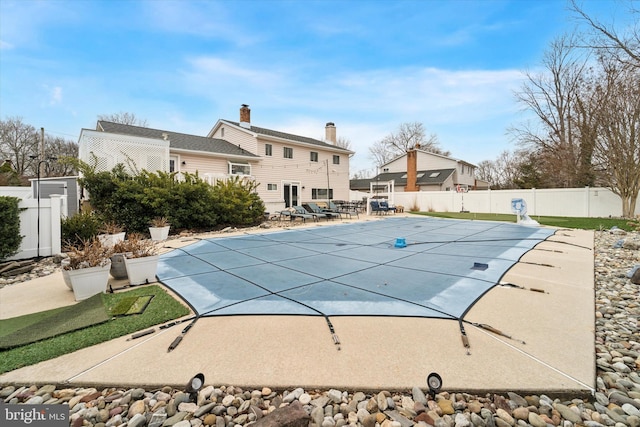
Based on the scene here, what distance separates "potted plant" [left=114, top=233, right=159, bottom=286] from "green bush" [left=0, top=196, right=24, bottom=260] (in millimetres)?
2623

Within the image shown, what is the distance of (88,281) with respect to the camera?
3.51m

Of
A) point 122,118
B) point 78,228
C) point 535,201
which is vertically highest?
point 122,118

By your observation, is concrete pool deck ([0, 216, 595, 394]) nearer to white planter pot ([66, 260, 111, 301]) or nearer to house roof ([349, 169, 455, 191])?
white planter pot ([66, 260, 111, 301])

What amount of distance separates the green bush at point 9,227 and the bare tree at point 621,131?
2020 cm

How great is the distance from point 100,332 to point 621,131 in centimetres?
1875

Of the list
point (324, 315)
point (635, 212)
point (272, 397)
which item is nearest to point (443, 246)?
point (324, 315)

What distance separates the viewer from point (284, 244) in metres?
7.29

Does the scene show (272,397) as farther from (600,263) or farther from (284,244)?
(600,263)

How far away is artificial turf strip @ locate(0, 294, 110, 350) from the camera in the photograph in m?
2.46

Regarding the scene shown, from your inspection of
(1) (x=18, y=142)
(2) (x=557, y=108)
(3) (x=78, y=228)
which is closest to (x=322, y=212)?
(3) (x=78, y=228)

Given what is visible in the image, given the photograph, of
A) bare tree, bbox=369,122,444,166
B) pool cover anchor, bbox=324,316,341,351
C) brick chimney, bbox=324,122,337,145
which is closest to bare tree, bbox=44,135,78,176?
brick chimney, bbox=324,122,337,145

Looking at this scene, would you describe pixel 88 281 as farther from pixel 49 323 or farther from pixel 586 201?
pixel 586 201

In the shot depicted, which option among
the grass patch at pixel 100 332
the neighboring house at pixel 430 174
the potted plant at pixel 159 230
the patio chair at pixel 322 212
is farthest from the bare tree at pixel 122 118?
the grass patch at pixel 100 332

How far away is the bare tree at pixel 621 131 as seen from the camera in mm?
11398
